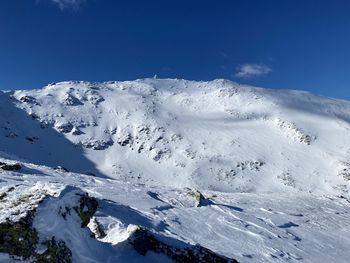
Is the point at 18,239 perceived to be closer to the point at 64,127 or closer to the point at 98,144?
the point at 98,144

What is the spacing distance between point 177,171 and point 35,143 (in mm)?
35008

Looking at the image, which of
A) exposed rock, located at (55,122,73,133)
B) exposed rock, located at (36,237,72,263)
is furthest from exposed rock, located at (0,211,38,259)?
exposed rock, located at (55,122,73,133)

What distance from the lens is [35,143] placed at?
10381 centimetres

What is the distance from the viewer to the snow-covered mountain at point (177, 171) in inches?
447

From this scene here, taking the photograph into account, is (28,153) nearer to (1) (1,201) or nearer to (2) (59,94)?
(2) (59,94)

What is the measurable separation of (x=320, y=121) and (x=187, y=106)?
124ft

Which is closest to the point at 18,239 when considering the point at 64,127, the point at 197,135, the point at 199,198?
the point at 199,198

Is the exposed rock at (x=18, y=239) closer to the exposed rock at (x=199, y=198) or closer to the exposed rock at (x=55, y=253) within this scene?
the exposed rock at (x=55, y=253)

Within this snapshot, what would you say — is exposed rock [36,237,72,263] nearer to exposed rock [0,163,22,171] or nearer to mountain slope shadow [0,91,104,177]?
exposed rock [0,163,22,171]

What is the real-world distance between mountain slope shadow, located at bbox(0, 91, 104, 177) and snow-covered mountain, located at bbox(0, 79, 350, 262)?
1.29ft

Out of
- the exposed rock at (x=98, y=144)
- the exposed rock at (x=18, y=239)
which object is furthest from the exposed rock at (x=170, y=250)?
the exposed rock at (x=98, y=144)

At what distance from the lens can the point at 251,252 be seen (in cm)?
2422

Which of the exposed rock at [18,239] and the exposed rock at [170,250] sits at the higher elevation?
the exposed rock at [170,250]

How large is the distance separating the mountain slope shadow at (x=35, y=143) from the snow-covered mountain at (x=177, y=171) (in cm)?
39
